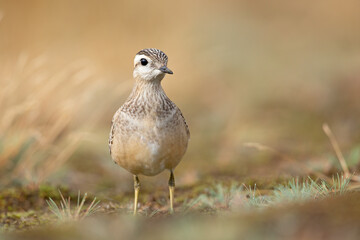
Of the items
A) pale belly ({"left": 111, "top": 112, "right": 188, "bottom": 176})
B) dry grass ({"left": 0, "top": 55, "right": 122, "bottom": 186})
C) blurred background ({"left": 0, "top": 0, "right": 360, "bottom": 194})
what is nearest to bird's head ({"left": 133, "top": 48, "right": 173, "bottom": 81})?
pale belly ({"left": 111, "top": 112, "right": 188, "bottom": 176})

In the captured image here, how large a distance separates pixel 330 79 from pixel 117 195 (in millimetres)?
6869

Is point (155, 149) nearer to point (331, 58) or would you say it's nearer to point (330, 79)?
point (330, 79)

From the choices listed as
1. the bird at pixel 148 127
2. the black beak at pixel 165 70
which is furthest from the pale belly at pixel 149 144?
the black beak at pixel 165 70

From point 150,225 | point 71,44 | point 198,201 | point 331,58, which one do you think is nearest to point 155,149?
point 198,201

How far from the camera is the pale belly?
5.54 meters

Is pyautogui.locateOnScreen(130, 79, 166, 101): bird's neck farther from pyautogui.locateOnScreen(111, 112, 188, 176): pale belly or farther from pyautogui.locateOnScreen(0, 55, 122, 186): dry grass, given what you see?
pyautogui.locateOnScreen(0, 55, 122, 186): dry grass

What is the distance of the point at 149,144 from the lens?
553 cm

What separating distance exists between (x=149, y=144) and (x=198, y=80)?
898 cm

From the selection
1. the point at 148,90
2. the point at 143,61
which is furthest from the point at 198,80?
the point at 148,90

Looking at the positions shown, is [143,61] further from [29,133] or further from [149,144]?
[29,133]

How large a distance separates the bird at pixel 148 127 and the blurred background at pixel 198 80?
188cm

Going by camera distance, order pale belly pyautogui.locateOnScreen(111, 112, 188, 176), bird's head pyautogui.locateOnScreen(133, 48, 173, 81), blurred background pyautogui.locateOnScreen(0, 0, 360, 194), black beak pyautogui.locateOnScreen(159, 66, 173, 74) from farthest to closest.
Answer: blurred background pyautogui.locateOnScreen(0, 0, 360, 194) → bird's head pyautogui.locateOnScreen(133, 48, 173, 81) → black beak pyautogui.locateOnScreen(159, 66, 173, 74) → pale belly pyautogui.locateOnScreen(111, 112, 188, 176)

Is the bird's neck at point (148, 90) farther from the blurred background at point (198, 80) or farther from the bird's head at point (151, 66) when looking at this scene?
the blurred background at point (198, 80)

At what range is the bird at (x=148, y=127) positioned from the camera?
5562 mm
